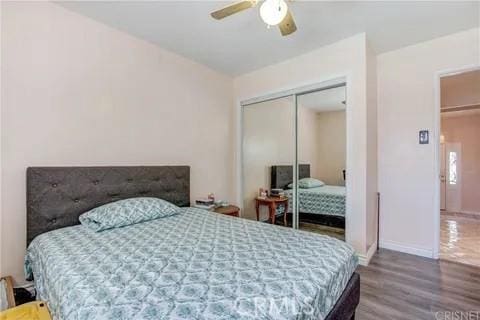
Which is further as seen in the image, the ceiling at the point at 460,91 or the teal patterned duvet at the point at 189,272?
the ceiling at the point at 460,91

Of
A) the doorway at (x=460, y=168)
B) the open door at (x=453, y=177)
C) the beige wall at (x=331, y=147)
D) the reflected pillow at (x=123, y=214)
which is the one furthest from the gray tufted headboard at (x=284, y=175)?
the open door at (x=453, y=177)

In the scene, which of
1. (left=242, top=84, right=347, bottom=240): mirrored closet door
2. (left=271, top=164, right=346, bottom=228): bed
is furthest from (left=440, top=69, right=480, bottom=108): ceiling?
(left=271, top=164, right=346, bottom=228): bed

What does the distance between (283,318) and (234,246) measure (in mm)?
698

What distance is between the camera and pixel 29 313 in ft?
4.56

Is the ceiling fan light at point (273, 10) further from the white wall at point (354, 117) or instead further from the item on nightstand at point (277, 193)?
the item on nightstand at point (277, 193)

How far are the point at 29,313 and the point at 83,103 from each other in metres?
1.76

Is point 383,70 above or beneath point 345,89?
above

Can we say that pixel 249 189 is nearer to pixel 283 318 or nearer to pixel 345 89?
pixel 345 89

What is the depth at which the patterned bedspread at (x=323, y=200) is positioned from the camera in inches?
121

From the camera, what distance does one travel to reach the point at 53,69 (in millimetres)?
2197

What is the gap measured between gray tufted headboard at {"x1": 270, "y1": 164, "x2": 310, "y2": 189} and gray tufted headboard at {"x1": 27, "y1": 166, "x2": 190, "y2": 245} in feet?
5.28

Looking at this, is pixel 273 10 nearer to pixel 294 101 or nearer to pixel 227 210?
pixel 294 101

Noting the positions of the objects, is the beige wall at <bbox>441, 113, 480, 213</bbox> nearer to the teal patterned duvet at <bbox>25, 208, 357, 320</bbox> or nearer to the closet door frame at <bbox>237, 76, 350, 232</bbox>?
the closet door frame at <bbox>237, 76, 350, 232</bbox>

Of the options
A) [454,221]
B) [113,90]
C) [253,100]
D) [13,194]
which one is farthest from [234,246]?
[454,221]
